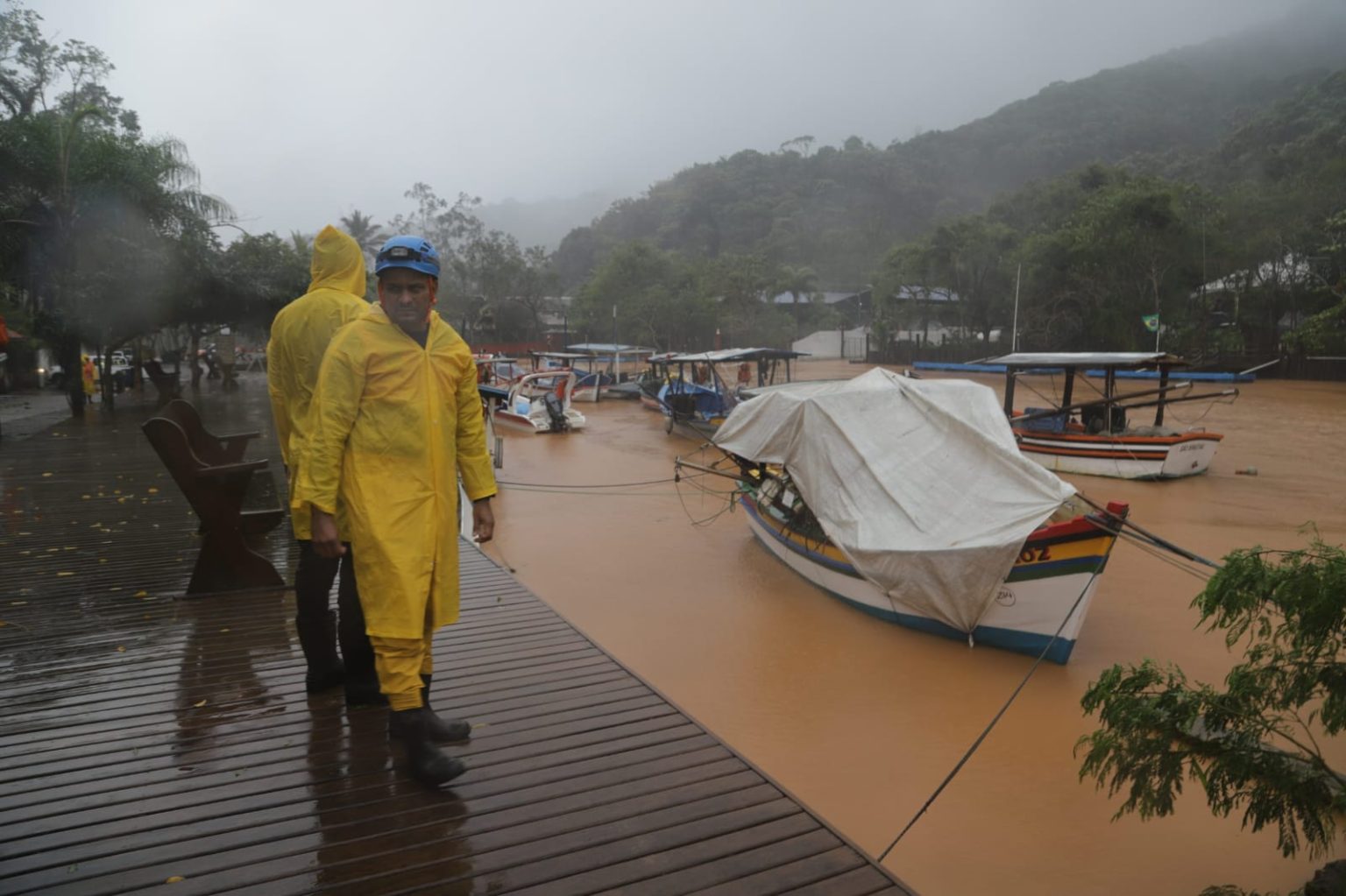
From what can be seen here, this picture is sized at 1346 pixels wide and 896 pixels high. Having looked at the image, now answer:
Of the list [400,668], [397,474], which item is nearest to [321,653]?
[400,668]

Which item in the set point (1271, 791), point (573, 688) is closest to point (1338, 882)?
point (1271, 791)

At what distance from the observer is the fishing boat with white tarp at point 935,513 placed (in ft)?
22.6

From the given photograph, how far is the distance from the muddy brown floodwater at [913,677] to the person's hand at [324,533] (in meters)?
1.88

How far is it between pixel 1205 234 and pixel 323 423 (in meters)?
35.8

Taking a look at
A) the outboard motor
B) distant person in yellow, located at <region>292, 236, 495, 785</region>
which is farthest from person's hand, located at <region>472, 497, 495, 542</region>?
the outboard motor

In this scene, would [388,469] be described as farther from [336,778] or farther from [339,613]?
[336,778]

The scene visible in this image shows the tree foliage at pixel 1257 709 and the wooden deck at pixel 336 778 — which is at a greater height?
the tree foliage at pixel 1257 709

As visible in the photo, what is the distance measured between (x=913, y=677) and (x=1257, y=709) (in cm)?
439

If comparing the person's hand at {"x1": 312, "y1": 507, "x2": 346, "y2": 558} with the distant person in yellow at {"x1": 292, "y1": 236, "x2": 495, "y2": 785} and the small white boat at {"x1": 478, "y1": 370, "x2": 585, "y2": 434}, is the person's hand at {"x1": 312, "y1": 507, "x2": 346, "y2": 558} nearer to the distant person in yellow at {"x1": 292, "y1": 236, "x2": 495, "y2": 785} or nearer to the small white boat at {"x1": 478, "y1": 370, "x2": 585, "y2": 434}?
the distant person in yellow at {"x1": 292, "y1": 236, "x2": 495, "y2": 785}

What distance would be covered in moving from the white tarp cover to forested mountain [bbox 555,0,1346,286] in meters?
53.2

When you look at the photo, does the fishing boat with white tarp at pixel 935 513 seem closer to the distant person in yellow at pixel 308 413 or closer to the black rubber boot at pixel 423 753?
the distant person in yellow at pixel 308 413

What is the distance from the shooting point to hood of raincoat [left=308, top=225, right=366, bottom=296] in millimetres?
3846

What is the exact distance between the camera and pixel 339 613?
3.34 m

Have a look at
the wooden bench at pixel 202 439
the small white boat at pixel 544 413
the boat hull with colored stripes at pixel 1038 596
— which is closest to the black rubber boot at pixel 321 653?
the wooden bench at pixel 202 439
